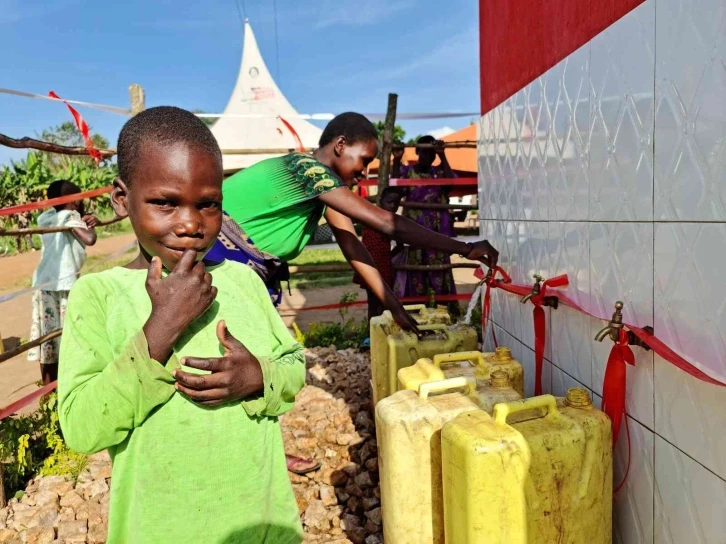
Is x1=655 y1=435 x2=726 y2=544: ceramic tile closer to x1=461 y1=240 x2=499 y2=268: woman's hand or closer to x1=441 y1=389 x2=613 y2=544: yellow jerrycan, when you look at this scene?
x1=441 y1=389 x2=613 y2=544: yellow jerrycan

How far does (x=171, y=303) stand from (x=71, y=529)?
1.96 meters

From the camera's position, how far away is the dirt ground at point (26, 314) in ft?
15.9

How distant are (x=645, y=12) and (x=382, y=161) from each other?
375cm

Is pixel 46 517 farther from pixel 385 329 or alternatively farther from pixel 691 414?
pixel 691 414

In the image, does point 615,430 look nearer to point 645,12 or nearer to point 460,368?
point 460,368

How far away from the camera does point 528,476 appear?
56.9 inches

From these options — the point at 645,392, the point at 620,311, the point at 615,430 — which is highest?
the point at 620,311

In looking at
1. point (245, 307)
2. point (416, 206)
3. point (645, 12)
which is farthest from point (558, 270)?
point (416, 206)

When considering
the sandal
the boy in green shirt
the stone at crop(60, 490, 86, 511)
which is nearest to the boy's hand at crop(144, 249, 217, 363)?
the boy in green shirt

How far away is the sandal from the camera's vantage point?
2824 mm

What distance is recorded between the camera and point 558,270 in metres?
2.11

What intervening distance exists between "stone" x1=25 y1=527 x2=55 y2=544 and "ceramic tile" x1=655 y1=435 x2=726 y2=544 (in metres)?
2.37

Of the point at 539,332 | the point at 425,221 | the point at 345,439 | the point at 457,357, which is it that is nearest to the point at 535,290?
the point at 539,332

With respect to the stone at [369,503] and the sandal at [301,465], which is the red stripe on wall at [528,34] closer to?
the stone at [369,503]
